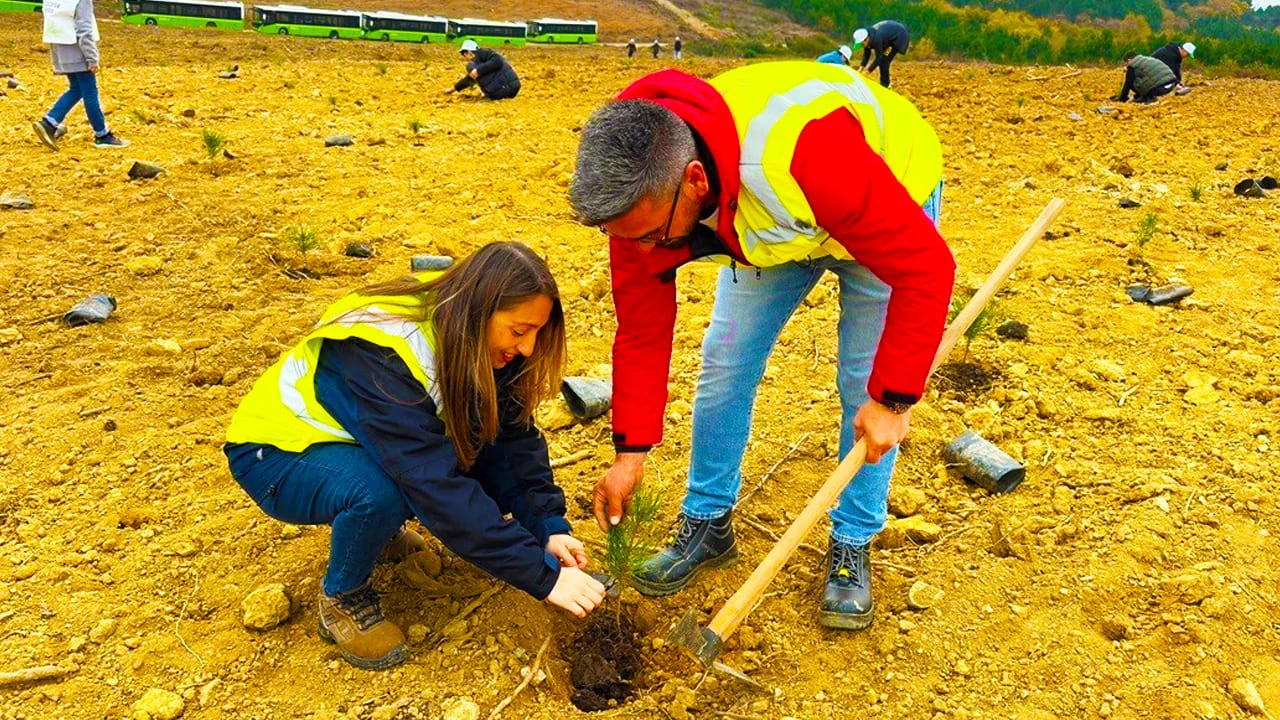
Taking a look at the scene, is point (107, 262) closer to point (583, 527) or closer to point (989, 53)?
point (583, 527)

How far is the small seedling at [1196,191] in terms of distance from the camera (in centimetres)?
555

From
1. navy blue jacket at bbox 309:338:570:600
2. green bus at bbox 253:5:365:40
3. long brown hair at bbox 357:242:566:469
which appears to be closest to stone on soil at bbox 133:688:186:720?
navy blue jacket at bbox 309:338:570:600

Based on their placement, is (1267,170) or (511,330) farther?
(1267,170)

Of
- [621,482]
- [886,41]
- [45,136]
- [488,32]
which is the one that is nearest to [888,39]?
[886,41]

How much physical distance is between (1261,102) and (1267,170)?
3.81 m

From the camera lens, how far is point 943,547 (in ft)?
9.04

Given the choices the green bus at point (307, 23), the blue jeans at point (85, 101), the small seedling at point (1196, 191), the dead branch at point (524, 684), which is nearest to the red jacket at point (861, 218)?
the dead branch at point (524, 684)

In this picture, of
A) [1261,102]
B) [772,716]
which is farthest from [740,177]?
[1261,102]

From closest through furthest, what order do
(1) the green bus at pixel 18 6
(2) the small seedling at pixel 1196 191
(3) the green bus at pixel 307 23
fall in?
(2) the small seedling at pixel 1196 191, (1) the green bus at pixel 18 6, (3) the green bus at pixel 307 23

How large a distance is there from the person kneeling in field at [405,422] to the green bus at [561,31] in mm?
22627

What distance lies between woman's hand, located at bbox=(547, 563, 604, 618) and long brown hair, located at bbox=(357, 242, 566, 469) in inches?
14.8

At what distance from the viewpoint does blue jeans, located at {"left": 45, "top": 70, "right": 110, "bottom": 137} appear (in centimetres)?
638

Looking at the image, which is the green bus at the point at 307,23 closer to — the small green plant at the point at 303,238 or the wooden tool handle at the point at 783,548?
the small green plant at the point at 303,238

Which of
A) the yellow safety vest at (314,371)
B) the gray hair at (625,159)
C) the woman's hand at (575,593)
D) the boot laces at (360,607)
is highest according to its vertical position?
the gray hair at (625,159)
